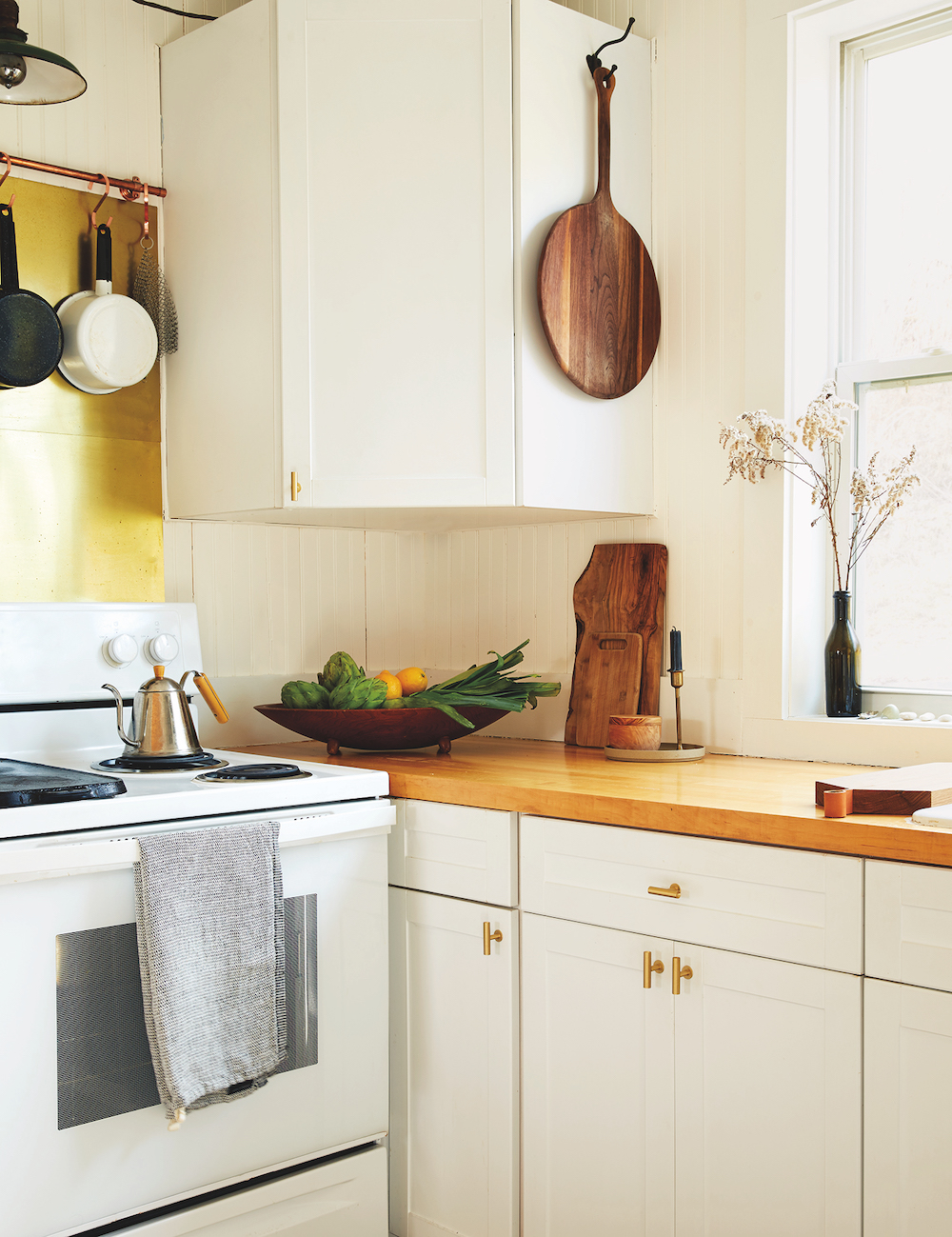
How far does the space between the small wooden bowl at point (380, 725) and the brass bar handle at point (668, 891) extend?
0.68 metres

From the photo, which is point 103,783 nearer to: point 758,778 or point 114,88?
point 758,778

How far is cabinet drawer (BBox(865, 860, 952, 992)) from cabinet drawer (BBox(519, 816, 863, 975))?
0.02 meters

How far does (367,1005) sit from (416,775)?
1.21ft

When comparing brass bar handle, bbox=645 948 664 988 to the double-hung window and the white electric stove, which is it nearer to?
Result: the white electric stove

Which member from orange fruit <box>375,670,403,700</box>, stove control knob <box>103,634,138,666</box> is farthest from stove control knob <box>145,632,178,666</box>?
orange fruit <box>375,670,403,700</box>

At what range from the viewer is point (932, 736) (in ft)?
6.19

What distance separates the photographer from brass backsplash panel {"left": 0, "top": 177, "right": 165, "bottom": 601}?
2.12 metres

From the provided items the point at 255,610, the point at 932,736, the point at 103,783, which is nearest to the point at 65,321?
the point at 255,610

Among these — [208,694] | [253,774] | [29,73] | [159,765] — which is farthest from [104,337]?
[253,774]

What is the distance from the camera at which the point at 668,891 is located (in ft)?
5.09

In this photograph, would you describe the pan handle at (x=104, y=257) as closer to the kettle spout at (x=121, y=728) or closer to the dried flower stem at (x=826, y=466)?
the kettle spout at (x=121, y=728)

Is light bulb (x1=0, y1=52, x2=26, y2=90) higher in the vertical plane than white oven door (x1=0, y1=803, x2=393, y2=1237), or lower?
higher

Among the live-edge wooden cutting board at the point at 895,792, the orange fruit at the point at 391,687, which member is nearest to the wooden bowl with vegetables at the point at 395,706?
the orange fruit at the point at 391,687

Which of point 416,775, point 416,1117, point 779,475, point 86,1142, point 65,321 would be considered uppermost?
point 65,321
